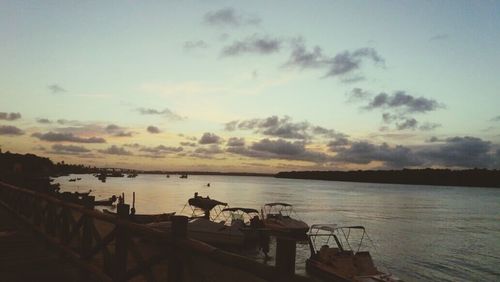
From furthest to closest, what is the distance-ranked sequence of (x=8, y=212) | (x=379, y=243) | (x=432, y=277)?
1. (x=379, y=243)
2. (x=432, y=277)
3. (x=8, y=212)

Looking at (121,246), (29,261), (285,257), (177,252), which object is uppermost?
(285,257)

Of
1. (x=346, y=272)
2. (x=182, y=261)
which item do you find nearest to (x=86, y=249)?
(x=182, y=261)

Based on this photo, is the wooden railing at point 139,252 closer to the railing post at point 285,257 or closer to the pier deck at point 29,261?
the railing post at point 285,257

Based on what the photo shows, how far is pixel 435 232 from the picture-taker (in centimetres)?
6191

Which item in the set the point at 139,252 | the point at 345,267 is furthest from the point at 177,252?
the point at 345,267

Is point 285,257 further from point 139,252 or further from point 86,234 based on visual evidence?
point 86,234

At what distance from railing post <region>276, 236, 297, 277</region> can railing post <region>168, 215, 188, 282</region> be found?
1.86m

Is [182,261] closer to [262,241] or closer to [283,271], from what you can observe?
[283,271]

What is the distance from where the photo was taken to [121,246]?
6.99 m

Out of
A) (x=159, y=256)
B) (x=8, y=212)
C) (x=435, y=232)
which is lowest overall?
(x=435, y=232)

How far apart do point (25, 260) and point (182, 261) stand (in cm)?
757

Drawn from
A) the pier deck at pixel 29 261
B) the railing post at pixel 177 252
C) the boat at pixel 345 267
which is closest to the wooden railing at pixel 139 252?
the railing post at pixel 177 252

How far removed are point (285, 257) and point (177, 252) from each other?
220cm

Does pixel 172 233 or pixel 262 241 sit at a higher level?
pixel 172 233
